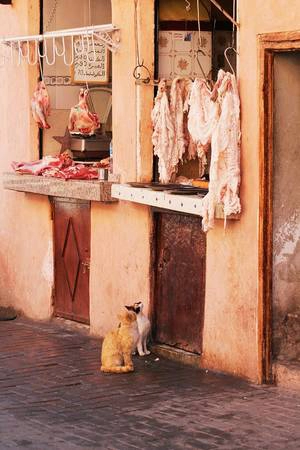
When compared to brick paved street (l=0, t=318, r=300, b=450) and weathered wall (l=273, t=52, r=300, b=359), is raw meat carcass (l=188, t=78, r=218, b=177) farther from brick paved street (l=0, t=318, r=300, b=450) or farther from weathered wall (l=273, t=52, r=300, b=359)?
brick paved street (l=0, t=318, r=300, b=450)

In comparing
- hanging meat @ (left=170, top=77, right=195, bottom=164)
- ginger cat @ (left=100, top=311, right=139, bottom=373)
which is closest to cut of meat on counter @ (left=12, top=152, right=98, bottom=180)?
hanging meat @ (left=170, top=77, right=195, bottom=164)

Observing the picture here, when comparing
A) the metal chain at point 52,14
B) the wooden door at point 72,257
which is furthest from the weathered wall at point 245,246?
the metal chain at point 52,14

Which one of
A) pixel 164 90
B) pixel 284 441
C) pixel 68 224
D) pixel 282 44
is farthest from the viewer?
pixel 68 224

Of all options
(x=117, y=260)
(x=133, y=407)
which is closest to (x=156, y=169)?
(x=117, y=260)

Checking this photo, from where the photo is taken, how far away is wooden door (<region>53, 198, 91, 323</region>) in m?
13.9

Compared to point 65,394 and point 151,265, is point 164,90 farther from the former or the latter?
point 65,394

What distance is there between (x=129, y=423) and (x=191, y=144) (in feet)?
11.7

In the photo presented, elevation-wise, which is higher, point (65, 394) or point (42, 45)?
point (42, 45)

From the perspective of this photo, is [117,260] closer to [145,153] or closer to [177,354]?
[145,153]

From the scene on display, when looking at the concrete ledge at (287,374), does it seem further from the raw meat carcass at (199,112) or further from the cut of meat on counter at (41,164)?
the cut of meat on counter at (41,164)

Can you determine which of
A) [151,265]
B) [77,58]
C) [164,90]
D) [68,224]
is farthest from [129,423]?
[77,58]

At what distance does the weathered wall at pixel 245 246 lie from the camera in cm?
1075

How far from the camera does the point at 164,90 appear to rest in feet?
40.1

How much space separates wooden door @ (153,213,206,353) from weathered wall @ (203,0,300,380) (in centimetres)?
45
